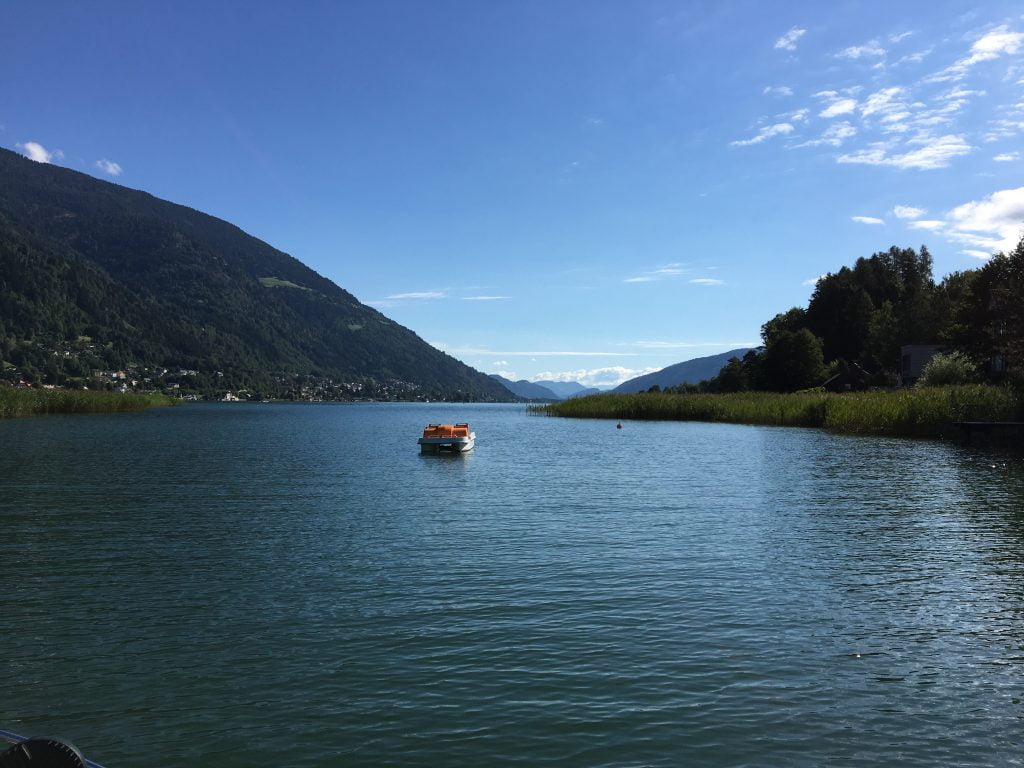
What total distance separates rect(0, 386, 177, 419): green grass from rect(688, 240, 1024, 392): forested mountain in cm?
11222

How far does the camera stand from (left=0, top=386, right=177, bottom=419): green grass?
94250mm

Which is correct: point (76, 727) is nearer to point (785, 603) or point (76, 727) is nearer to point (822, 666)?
point (822, 666)

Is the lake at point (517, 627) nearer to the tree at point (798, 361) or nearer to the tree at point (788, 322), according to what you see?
the tree at point (798, 361)

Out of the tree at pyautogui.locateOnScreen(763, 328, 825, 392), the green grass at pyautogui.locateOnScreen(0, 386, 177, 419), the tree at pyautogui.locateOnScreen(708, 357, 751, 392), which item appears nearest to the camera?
the green grass at pyautogui.locateOnScreen(0, 386, 177, 419)

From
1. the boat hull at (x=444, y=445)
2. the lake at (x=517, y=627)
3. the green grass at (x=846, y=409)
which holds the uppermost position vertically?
the green grass at (x=846, y=409)

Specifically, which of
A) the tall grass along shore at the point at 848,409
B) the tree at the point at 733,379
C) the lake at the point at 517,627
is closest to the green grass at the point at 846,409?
the tall grass along shore at the point at 848,409

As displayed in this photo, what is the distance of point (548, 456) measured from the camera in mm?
53094

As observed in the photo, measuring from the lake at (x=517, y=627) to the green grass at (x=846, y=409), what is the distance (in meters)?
32.0

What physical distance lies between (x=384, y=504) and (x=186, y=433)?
55606mm

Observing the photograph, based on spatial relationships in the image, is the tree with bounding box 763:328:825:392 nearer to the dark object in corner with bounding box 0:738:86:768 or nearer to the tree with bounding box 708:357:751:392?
the tree with bounding box 708:357:751:392

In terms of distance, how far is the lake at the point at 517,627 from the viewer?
9.30m

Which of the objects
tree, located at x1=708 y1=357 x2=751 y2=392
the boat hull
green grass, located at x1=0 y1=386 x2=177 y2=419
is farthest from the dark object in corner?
tree, located at x1=708 y1=357 x2=751 y2=392

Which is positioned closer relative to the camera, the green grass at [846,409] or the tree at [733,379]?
the green grass at [846,409]

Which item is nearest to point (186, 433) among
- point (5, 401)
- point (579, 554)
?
point (5, 401)
